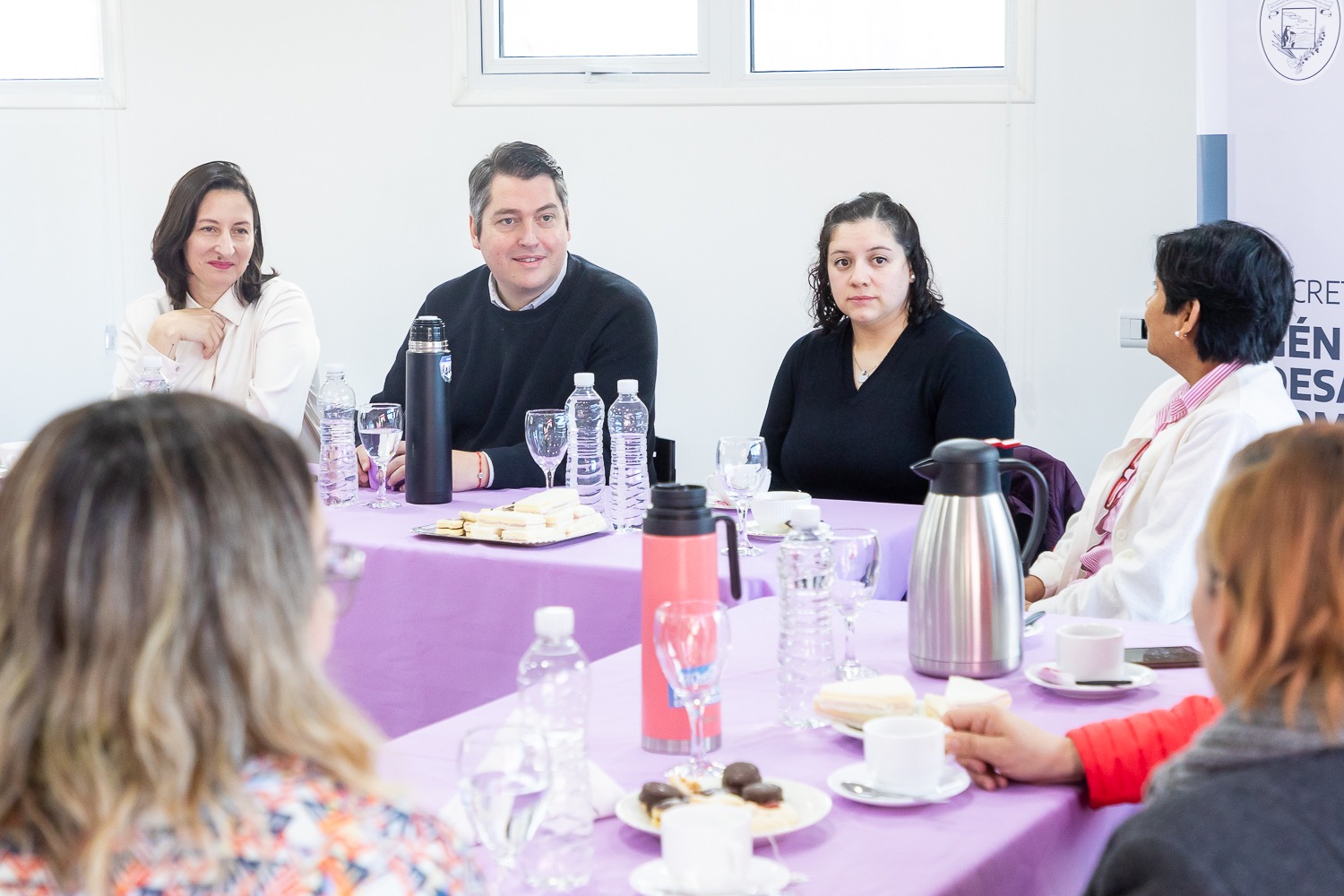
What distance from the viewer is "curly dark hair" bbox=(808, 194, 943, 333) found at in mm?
3152

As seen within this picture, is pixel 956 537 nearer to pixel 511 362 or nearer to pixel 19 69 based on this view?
pixel 511 362

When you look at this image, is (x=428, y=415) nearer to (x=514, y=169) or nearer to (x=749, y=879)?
(x=514, y=169)

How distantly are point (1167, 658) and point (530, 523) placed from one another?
3.57 ft

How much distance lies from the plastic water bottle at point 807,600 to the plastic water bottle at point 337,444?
142 centimetres

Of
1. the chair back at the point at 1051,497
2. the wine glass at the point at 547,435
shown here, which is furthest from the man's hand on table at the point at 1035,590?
the wine glass at the point at 547,435

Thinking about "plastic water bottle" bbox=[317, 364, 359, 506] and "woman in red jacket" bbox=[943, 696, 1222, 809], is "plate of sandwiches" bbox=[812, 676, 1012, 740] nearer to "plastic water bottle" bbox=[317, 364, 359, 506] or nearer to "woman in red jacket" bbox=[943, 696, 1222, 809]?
"woman in red jacket" bbox=[943, 696, 1222, 809]

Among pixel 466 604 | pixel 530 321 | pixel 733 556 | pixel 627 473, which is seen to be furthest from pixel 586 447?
pixel 733 556

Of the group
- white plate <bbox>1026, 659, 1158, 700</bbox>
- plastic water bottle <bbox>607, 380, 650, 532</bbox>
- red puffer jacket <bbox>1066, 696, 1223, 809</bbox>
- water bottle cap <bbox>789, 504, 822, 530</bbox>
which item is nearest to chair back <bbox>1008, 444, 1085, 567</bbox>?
plastic water bottle <bbox>607, 380, 650, 532</bbox>

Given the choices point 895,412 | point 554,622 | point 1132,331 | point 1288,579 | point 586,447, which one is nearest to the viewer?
point 1288,579

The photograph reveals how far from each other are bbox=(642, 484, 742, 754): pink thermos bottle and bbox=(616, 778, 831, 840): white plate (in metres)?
0.13

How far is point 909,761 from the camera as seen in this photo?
1.27 meters

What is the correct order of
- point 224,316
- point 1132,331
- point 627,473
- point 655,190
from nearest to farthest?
point 627,473 → point 224,316 → point 1132,331 → point 655,190

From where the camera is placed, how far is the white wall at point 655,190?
12.7ft

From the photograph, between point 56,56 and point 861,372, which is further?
point 56,56
